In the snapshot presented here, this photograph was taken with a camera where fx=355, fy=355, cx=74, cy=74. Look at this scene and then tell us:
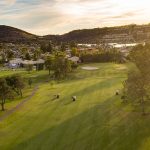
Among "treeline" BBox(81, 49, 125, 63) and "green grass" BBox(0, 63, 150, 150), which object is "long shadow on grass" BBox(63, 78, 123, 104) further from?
"treeline" BBox(81, 49, 125, 63)

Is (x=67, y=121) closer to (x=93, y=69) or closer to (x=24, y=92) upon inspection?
(x=24, y=92)

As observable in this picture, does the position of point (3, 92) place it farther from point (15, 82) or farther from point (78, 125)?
point (78, 125)

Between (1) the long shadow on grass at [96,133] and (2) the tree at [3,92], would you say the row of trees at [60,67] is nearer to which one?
(2) the tree at [3,92]

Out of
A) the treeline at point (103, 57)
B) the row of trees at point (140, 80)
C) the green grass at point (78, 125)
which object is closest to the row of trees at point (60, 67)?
the green grass at point (78, 125)

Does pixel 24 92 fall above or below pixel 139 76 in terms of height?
below

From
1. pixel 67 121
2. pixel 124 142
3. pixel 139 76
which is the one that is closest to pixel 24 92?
pixel 67 121
